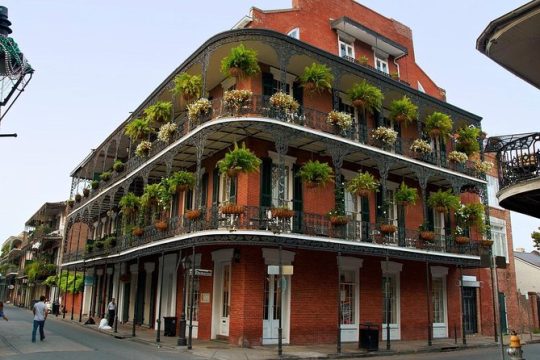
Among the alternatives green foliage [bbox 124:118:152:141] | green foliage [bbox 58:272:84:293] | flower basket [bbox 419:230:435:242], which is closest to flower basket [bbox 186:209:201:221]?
green foliage [bbox 124:118:152:141]

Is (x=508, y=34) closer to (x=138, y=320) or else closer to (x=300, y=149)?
(x=300, y=149)

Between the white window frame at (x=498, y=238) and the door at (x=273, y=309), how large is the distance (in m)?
14.2

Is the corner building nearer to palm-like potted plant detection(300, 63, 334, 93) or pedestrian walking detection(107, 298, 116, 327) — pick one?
palm-like potted plant detection(300, 63, 334, 93)

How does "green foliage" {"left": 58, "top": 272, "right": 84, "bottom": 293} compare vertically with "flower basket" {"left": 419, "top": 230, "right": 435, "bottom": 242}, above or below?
below

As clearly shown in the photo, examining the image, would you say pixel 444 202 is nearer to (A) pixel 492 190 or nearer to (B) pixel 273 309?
(B) pixel 273 309

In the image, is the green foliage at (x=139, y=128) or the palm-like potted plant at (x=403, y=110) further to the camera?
the green foliage at (x=139, y=128)

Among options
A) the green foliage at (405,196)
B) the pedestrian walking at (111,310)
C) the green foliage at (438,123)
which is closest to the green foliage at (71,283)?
the pedestrian walking at (111,310)

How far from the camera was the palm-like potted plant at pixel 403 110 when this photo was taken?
19.9 meters

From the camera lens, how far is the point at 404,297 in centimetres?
2055

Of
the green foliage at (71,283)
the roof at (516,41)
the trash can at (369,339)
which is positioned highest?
the roof at (516,41)

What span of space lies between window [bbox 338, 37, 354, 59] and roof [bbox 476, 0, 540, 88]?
1708 cm

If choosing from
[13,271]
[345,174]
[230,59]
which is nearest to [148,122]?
[230,59]

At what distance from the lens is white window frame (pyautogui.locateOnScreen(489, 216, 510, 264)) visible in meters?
26.0

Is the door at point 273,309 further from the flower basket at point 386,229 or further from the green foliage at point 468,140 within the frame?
the green foliage at point 468,140
